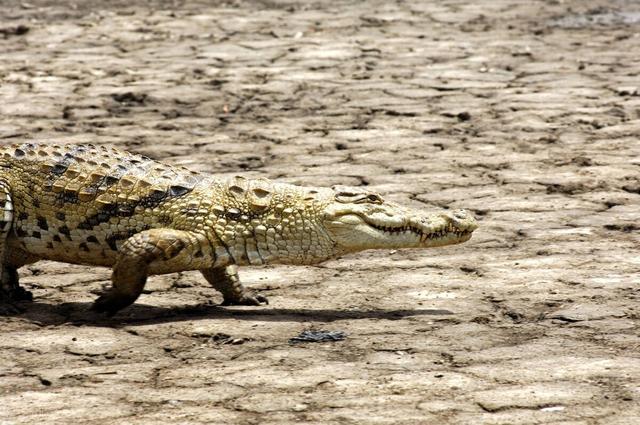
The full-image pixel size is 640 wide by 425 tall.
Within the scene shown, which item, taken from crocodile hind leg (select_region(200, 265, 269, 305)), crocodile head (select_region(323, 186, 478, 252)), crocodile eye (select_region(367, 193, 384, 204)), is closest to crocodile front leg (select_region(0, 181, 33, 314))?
crocodile hind leg (select_region(200, 265, 269, 305))

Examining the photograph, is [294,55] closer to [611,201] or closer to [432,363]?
[611,201]

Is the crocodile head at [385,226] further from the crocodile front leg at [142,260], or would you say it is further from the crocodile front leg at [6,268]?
the crocodile front leg at [6,268]

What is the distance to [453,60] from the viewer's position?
12414 mm

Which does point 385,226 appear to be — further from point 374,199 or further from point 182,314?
point 182,314

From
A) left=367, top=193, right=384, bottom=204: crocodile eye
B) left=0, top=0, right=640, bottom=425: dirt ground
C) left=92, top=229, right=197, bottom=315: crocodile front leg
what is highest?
left=367, top=193, right=384, bottom=204: crocodile eye

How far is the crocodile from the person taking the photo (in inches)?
226

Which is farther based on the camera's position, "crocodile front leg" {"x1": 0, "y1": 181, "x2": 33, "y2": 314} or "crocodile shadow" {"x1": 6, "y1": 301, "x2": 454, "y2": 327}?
"crocodile front leg" {"x1": 0, "y1": 181, "x2": 33, "y2": 314}

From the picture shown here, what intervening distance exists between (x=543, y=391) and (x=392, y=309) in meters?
1.34

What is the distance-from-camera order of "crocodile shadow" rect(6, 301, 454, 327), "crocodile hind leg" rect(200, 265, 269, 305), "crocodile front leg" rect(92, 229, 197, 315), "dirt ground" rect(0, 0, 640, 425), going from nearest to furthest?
"dirt ground" rect(0, 0, 640, 425) < "crocodile front leg" rect(92, 229, 197, 315) < "crocodile shadow" rect(6, 301, 454, 327) < "crocodile hind leg" rect(200, 265, 269, 305)

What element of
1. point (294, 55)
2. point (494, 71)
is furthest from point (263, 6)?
point (494, 71)

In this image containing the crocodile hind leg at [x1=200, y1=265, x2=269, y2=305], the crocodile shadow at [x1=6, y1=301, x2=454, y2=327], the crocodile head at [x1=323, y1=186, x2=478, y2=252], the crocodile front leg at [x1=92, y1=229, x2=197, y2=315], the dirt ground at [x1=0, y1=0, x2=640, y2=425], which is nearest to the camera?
the dirt ground at [x1=0, y1=0, x2=640, y2=425]

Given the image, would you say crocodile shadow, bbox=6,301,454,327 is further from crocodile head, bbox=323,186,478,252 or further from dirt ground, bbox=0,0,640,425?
crocodile head, bbox=323,186,478,252

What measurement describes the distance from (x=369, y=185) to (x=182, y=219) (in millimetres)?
2687

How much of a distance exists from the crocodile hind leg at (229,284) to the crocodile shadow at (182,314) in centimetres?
6
